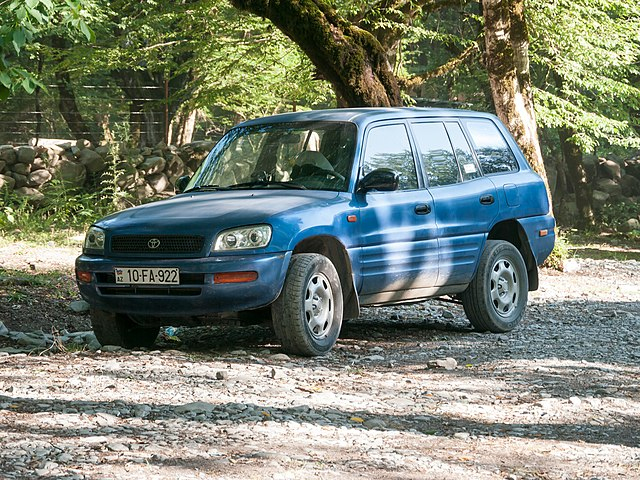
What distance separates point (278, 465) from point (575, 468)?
1415mm

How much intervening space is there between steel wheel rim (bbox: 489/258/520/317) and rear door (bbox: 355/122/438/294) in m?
0.90

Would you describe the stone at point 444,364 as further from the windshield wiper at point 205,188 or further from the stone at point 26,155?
the stone at point 26,155

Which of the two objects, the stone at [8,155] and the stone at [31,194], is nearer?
the stone at [31,194]

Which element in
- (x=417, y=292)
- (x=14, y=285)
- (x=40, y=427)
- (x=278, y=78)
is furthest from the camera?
(x=278, y=78)

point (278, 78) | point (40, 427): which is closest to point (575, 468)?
point (40, 427)

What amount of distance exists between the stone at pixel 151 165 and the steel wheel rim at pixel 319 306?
15153 mm

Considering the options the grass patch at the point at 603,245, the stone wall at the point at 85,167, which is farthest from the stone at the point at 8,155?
the grass patch at the point at 603,245

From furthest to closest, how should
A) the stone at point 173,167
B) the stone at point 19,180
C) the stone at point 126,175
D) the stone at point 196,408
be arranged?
the stone at point 173,167 < the stone at point 126,175 < the stone at point 19,180 < the stone at point 196,408

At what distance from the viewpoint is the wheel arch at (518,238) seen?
34.3ft

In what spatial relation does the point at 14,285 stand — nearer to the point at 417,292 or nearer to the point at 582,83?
the point at 417,292

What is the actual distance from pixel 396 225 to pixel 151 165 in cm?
1467

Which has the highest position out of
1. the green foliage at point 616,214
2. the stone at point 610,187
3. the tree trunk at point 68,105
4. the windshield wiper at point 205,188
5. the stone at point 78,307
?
the tree trunk at point 68,105

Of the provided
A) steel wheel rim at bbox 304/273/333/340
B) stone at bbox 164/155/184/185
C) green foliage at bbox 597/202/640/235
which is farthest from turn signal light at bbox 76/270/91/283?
green foliage at bbox 597/202/640/235

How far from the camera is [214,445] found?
533 cm
